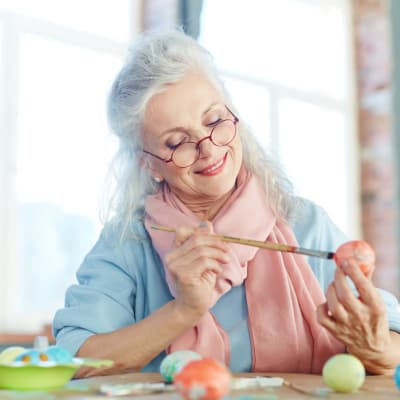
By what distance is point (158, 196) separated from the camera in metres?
1.76

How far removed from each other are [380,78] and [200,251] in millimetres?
4042

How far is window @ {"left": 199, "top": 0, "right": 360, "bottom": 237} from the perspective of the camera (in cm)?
438

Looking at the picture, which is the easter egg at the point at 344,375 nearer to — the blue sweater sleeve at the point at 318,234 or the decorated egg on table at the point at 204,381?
the decorated egg on table at the point at 204,381

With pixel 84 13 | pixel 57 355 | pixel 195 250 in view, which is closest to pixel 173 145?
pixel 195 250

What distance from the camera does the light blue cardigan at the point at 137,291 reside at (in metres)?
1.55

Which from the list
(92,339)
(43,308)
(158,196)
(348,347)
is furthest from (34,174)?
(348,347)

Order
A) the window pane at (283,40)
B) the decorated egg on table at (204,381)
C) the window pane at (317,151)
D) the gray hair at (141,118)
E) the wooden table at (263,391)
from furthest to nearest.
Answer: the window pane at (317,151) < the window pane at (283,40) < the gray hair at (141,118) < the wooden table at (263,391) < the decorated egg on table at (204,381)

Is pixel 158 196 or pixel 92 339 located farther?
pixel 158 196

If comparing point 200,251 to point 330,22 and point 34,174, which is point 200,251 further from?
point 330,22

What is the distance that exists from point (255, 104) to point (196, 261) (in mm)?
3189

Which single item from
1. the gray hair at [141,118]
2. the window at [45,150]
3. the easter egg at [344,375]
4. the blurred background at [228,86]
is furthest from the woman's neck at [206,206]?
the window at [45,150]

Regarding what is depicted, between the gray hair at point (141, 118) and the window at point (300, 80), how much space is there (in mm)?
2357

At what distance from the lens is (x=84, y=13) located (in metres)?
3.61

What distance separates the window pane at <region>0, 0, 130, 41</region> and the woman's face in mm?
1924
